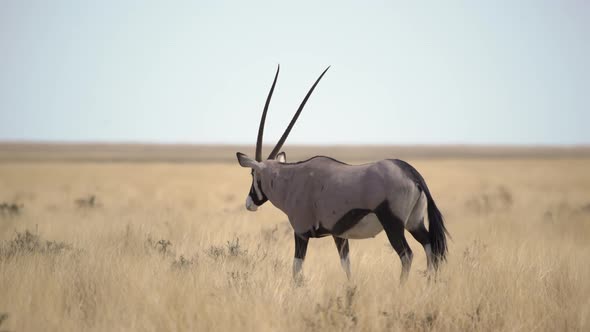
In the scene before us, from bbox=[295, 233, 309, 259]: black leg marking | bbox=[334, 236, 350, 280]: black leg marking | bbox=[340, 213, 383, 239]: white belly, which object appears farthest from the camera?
bbox=[334, 236, 350, 280]: black leg marking

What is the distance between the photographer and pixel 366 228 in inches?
261

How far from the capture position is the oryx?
21.1ft

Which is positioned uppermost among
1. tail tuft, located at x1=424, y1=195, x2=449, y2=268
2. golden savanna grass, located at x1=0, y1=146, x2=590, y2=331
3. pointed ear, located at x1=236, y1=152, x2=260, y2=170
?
pointed ear, located at x1=236, y1=152, x2=260, y2=170

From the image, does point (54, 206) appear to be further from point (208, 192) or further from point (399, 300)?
point (399, 300)

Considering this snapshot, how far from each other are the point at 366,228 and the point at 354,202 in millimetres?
347

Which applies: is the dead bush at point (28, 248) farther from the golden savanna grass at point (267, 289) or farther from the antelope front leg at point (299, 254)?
the antelope front leg at point (299, 254)

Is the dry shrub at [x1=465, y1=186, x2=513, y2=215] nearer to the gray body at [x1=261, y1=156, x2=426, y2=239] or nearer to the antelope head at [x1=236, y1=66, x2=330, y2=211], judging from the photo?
the antelope head at [x1=236, y1=66, x2=330, y2=211]

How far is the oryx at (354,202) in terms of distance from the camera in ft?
21.1

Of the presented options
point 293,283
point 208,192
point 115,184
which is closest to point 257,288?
point 293,283

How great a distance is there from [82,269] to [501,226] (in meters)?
9.45

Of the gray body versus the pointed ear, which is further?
the pointed ear

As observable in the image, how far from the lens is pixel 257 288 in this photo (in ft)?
19.6

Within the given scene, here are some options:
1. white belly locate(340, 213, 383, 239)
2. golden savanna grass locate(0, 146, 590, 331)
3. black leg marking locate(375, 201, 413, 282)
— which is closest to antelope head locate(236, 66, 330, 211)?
Result: golden savanna grass locate(0, 146, 590, 331)

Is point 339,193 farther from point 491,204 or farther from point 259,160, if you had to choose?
point 491,204
